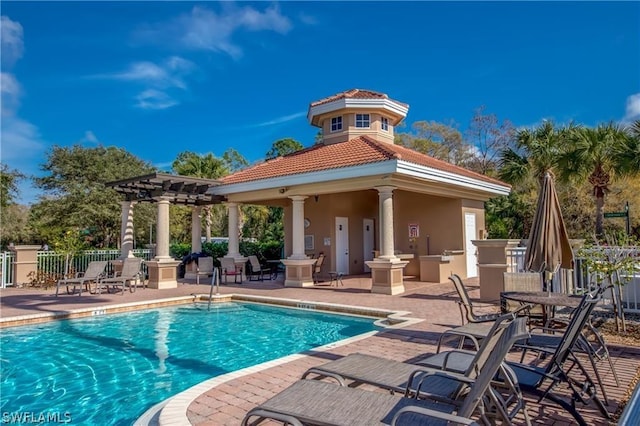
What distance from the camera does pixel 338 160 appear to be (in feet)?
44.3

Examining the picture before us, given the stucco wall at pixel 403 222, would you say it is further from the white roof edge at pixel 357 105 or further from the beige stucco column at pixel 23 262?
the beige stucco column at pixel 23 262

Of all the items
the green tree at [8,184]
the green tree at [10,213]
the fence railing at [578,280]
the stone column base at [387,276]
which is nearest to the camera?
the fence railing at [578,280]

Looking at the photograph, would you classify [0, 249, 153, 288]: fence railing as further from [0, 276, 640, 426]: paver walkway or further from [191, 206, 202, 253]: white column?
[191, 206, 202, 253]: white column

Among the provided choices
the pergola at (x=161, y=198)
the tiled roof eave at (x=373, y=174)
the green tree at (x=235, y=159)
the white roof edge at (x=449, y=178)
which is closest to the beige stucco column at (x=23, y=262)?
the pergola at (x=161, y=198)

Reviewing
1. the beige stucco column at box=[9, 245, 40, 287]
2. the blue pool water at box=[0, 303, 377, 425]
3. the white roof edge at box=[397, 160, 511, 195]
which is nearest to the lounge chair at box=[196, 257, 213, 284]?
the blue pool water at box=[0, 303, 377, 425]

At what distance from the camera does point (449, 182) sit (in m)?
13.7

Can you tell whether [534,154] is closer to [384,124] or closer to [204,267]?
[384,124]

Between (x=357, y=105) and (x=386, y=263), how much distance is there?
24.9 feet

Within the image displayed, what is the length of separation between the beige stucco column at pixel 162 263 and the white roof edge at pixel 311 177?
2.19 meters

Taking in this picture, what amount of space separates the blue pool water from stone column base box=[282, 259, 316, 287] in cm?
331

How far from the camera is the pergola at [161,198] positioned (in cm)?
1472

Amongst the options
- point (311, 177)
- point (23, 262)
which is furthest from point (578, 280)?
point (23, 262)

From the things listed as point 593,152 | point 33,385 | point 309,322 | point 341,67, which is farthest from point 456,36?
point 33,385

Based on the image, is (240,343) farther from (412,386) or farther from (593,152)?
(593,152)
